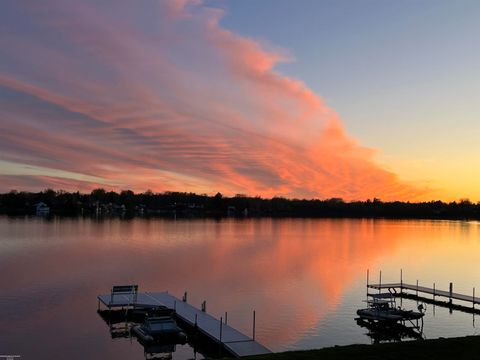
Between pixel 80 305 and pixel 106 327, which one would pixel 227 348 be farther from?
pixel 80 305

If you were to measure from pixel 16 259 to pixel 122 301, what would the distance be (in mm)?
32290

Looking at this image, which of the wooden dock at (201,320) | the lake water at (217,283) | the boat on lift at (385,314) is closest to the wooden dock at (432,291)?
the lake water at (217,283)

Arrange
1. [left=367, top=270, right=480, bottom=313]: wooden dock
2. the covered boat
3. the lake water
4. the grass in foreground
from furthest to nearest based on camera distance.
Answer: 1. [left=367, top=270, right=480, bottom=313]: wooden dock
2. the lake water
3. the covered boat
4. the grass in foreground

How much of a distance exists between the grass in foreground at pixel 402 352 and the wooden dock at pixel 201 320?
8.49 metres

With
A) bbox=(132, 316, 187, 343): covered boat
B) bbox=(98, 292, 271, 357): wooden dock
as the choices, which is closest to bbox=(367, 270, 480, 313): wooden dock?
bbox=(98, 292, 271, 357): wooden dock

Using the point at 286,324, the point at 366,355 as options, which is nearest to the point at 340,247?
the point at 286,324

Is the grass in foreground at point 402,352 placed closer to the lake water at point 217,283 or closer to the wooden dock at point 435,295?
the lake water at point 217,283

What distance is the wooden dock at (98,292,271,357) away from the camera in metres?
26.2

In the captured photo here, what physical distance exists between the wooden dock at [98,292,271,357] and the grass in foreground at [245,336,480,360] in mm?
8490

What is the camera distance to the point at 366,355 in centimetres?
1669

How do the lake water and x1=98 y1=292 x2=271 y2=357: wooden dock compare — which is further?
the lake water

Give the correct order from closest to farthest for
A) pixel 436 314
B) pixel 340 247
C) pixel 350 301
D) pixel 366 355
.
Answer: pixel 366 355 < pixel 436 314 < pixel 350 301 < pixel 340 247

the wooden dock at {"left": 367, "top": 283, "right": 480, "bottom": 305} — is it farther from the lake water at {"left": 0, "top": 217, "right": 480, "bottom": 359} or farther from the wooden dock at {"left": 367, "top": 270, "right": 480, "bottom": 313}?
the lake water at {"left": 0, "top": 217, "right": 480, "bottom": 359}

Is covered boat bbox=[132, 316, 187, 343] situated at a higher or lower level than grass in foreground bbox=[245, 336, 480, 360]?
lower
